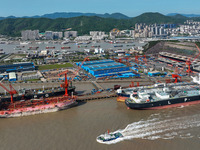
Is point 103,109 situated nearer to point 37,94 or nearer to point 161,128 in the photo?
point 161,128

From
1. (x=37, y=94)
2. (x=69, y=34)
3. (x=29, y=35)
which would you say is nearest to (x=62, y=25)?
(x=69, y=34)

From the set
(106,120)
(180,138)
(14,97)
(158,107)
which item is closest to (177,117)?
(158,107)

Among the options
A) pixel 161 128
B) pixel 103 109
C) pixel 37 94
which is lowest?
pixel 161 128

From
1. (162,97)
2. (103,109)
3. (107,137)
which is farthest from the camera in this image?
(162,97)

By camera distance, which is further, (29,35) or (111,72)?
(29,35)

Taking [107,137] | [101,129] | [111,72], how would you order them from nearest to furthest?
[107,137] → [101,129] → [111,72]

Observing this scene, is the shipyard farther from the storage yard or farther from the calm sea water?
the storage yard
